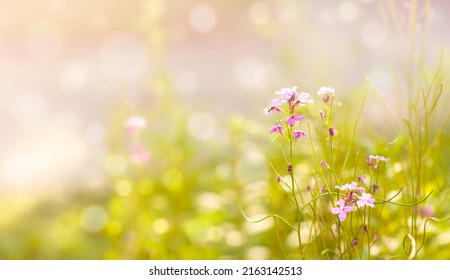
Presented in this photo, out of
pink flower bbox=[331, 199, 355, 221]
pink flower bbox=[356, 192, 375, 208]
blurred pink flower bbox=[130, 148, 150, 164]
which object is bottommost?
pink flower bbox=[331, 199, 355, 221]

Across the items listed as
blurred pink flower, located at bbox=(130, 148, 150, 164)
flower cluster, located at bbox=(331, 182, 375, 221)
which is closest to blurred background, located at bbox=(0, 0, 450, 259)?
blurred pink flower, located at bbox=(130, 148, 150, 164)

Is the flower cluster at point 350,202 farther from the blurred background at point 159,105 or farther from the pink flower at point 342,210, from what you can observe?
the blurred background at point 159,105

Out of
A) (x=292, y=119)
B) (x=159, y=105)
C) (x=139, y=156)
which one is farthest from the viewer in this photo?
(x=159, y=105)

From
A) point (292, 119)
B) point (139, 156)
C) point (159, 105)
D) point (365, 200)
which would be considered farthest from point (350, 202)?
point (159, 105)

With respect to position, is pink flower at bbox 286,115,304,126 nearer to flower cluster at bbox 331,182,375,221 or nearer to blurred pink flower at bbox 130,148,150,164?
flower cluster at bbox 331,182,375,221

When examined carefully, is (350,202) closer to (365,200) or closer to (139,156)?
(365,200)

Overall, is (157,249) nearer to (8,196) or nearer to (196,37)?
(8,196)

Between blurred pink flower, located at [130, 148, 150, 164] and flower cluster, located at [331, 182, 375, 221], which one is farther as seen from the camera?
blurred pink flower, located at [130, 148, 150, 164]

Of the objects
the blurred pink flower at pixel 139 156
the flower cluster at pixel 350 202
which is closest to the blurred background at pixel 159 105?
the blurred pink flower at pixel 139 156

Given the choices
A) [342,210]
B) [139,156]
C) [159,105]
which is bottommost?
[342,210]
